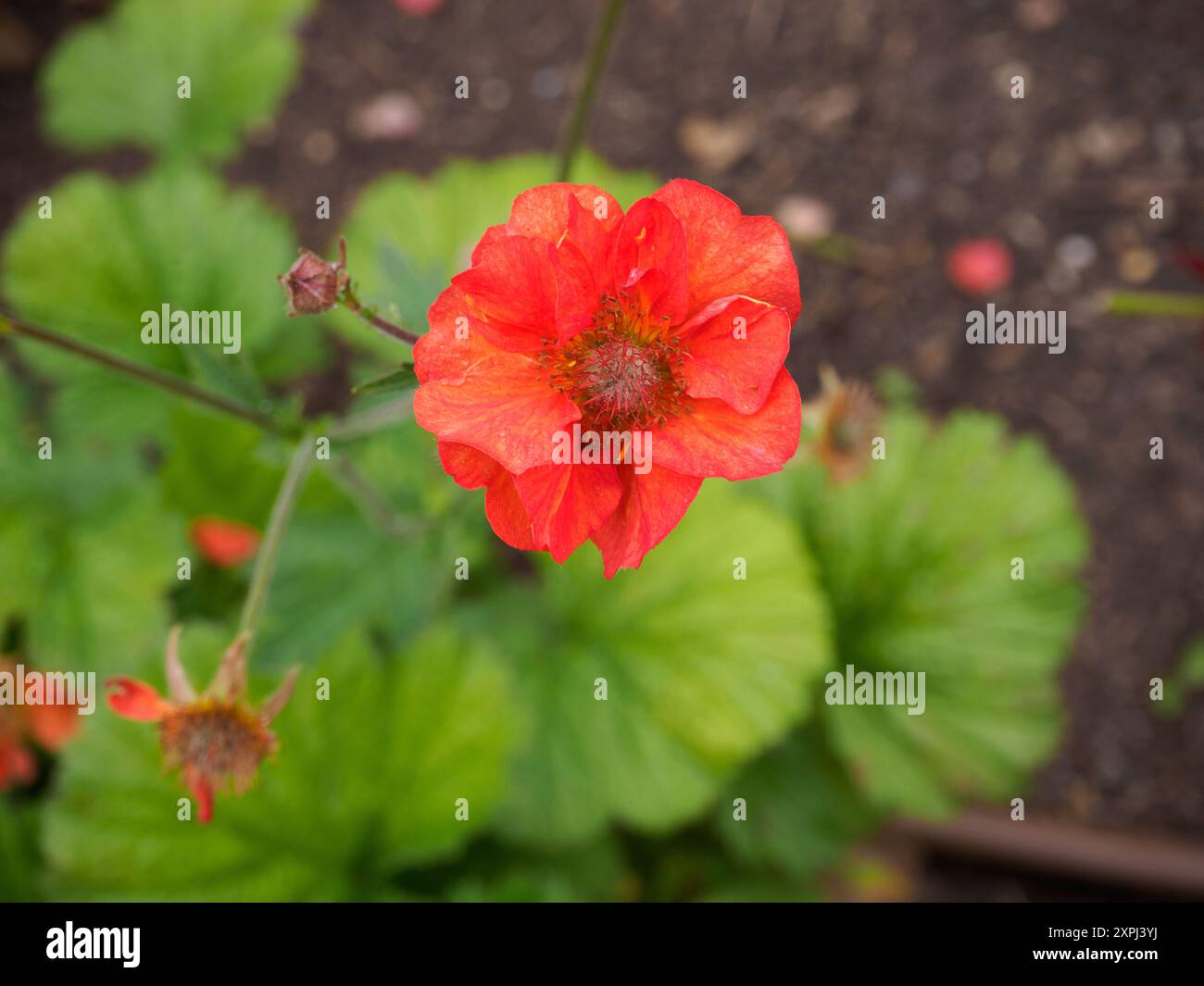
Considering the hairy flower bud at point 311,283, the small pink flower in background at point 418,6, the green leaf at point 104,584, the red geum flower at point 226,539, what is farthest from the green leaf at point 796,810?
the small pink flower in background at point 418,6

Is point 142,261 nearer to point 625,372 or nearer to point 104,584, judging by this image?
point 104,584

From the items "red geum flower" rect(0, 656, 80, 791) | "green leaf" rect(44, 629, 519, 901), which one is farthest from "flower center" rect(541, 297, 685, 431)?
"red geum flower" rect(0, 656, 80, 791)

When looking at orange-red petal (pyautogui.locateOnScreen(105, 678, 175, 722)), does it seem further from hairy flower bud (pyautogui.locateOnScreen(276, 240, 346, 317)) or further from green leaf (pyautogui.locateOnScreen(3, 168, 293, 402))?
green leaf (pyautogui.locateOnScreen(3, 168, 293, 402))

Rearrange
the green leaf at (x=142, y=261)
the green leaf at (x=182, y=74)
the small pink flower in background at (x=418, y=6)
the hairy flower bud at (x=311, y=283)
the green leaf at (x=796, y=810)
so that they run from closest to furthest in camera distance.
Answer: the hairy flower bud at (x=311, y=283), the green leaf at (x=142, y=261), the green leaf at (x=796, y=810), the green leaf at (x=182, y=74), the small pink flower in background at (x=418, y=6)

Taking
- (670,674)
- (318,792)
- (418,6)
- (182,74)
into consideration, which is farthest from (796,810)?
(418,6)

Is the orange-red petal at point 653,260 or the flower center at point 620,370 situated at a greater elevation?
the orange-red petal at point 653,260

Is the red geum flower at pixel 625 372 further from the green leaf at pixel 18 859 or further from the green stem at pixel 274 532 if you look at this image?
the green leaf at pixel 18 859
